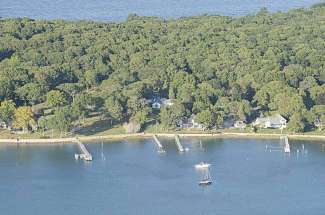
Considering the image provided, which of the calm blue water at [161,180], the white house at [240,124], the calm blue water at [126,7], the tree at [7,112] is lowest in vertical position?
the calm blue water at [161,180]

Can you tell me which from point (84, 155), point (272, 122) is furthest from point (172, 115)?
point (84, 155)

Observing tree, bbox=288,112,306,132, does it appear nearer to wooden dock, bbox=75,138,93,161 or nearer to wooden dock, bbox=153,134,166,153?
wooden dock, bbox=153,134,166,153

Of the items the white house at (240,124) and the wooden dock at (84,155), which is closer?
the wooden dock at (84,155)

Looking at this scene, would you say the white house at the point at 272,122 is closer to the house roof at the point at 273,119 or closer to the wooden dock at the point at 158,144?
the house roof at the point at 273,119

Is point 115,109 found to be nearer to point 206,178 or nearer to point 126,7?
point 206,178

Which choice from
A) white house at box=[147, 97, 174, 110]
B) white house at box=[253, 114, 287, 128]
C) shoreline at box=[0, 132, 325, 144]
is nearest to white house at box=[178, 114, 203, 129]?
shoreline at box=[0, 132, 325, 144]

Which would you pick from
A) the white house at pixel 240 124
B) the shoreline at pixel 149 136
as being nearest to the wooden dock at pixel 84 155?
the shoreline at pixel 149 136

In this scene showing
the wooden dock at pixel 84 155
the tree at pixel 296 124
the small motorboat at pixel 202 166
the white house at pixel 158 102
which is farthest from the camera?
the white house at pixel 158 102
